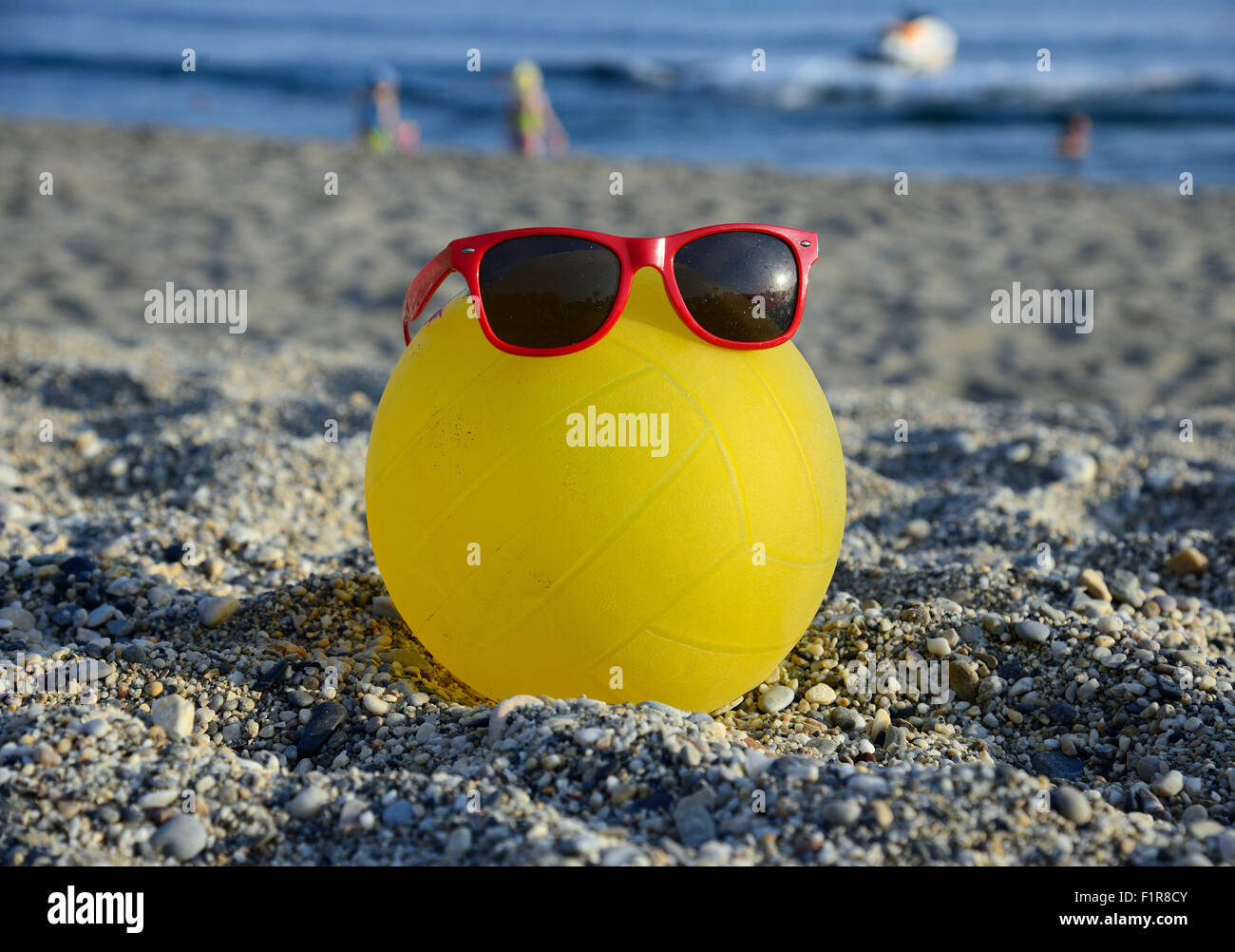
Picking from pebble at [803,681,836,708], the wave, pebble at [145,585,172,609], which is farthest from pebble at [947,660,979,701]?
the wave

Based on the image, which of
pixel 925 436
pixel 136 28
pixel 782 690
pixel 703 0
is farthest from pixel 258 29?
pixel 782 690

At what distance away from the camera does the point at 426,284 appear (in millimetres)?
2758

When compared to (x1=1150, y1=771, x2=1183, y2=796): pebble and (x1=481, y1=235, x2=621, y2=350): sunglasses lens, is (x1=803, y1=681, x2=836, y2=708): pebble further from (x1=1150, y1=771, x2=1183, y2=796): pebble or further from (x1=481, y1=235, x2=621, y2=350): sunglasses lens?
(x1=481, y1=235, x2=621, y2=350): sunglasses lens

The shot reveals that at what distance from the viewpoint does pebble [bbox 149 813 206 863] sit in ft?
7.27

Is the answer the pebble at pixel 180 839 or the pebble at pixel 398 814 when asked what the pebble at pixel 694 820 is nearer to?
the pebble at pixel 398 814

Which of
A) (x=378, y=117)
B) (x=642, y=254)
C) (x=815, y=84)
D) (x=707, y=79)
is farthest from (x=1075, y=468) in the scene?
(x=707, y=79)

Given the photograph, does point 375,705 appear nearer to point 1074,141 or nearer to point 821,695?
point 821,695

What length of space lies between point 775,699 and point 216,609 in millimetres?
1599

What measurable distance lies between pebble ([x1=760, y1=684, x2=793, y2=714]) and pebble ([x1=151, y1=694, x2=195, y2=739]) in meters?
1.46

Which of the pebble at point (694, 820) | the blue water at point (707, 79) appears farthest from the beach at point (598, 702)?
the blue water at point (707, 79)

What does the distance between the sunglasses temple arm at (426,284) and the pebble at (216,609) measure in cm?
94

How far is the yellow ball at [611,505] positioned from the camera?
2.47 meters

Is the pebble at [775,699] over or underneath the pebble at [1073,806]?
over
